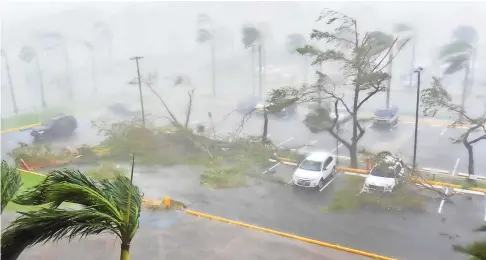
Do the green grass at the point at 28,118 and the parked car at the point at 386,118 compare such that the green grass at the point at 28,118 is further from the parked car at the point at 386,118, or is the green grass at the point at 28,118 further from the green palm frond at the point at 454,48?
the green palm frond at the point at 454,48

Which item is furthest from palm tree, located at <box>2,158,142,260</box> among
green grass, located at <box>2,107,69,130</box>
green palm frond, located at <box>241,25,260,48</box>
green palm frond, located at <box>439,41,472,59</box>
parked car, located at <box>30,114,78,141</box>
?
green grass, located at <box>2,107,69,130</box>

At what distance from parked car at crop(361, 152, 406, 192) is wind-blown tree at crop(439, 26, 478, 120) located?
0.65 meters

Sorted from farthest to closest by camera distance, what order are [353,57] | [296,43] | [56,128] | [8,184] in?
[56,128] < [296,43] < [353,57] < [8,184]

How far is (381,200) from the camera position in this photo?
12.0 ft

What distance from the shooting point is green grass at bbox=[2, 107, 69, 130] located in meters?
5.09

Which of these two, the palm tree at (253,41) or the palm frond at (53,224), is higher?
the palm tree at (253,41)

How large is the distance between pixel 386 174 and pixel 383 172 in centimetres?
4

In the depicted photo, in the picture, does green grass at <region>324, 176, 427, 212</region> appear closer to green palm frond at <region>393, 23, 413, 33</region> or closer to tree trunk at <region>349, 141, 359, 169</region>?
tree trunk at <region>349, 141, 359, 169</region>

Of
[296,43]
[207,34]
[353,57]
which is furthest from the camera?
[207,34]

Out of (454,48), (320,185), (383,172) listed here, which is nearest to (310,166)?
(320,185)

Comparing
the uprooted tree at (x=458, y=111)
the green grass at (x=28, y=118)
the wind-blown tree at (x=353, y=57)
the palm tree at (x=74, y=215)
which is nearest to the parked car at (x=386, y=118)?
the wind-blown tree at (x=353, y=57)

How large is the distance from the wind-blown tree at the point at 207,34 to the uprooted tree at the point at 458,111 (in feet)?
6.82

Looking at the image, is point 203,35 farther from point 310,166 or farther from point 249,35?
point 310,166

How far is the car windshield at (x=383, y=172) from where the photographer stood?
12.5 feet
